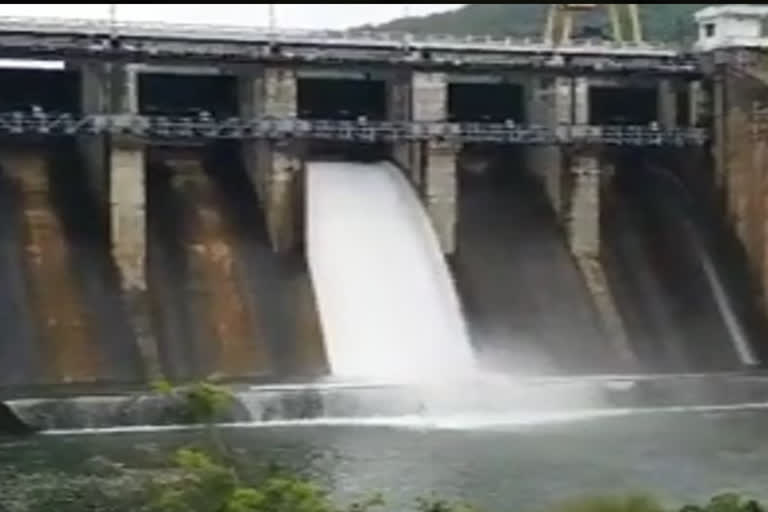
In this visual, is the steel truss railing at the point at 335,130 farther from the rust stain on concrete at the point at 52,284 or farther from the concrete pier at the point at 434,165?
the rust stain on concrete at the point at 52,284

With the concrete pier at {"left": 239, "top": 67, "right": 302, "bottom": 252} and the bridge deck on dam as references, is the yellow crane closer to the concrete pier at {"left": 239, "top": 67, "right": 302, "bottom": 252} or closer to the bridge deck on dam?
the bridge deck on dam

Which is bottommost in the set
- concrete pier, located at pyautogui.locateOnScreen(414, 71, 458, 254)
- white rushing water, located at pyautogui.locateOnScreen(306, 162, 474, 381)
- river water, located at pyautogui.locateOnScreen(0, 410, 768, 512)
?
river water, located at pyautogui.locateOnScreen(0, 410, 768, 512)

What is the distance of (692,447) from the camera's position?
22.1 metres

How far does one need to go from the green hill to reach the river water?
44650 mm

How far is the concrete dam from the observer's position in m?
26.0

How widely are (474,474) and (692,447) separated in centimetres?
388

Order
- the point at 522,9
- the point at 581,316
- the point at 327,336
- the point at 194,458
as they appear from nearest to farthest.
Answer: the point at 194,458, the point at 327,336, the point at 581,316, the point at 522,9

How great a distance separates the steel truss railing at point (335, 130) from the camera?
1062 inches

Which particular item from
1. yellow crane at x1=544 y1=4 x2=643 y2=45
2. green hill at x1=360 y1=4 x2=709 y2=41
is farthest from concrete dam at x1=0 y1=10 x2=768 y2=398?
green hill at x1=360 y1=4 x2=709 y2=41

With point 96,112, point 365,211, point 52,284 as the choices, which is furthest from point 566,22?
point 52,284

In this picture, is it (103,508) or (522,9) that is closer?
(103,508)

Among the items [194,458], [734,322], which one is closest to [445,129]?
[734,322]

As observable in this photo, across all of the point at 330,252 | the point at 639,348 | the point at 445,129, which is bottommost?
the point at 639,348

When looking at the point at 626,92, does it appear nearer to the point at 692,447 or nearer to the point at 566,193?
the point at 566,193
